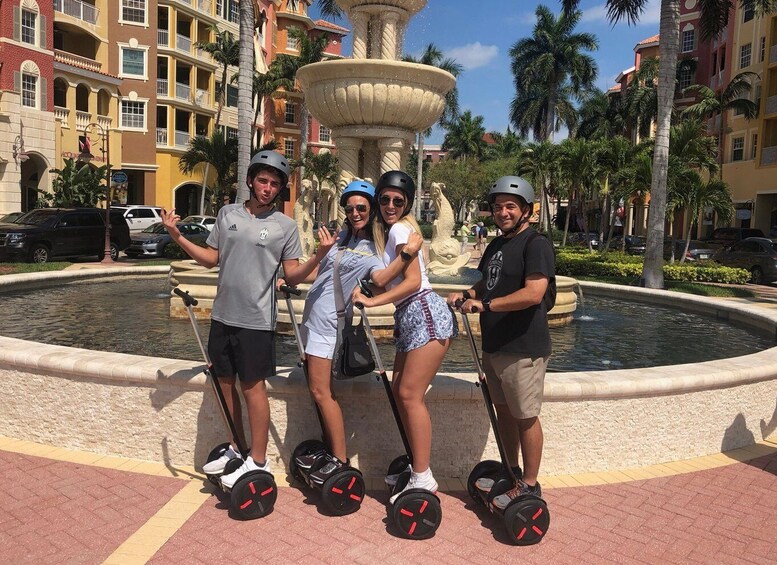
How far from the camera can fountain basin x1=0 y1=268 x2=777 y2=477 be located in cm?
442

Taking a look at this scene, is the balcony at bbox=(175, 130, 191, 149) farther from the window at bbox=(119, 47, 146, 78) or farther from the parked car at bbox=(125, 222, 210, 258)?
the parked car at bbox=(125, 222, 210, 258)

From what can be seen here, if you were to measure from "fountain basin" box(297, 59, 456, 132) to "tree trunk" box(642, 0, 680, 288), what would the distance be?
7.11 meters

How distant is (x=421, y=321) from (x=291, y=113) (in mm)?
54152

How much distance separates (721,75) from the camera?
138 feet

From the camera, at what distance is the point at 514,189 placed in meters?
3.73

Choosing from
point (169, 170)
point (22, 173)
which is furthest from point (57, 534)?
point (169, 170)

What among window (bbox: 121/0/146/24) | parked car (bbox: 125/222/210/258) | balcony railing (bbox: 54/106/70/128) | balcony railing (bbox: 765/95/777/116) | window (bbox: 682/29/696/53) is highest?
window (bbox: 682/29/696/53)

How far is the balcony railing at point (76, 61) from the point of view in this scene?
109 feet

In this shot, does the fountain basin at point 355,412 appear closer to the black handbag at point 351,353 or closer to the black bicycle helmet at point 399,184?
the black handbag at point 351,353

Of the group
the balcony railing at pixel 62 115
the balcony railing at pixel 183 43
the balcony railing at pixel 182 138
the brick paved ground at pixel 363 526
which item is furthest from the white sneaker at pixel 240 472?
the balcony railing at pixel 183 43

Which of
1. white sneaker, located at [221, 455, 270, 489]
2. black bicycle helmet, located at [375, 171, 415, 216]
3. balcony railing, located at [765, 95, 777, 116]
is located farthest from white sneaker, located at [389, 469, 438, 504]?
balcony railing, located at [765, 95, 777, 116]

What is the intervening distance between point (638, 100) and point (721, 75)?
5.80m

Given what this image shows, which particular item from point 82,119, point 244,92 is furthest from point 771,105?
point 82,119

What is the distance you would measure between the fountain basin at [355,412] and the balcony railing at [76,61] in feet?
109
